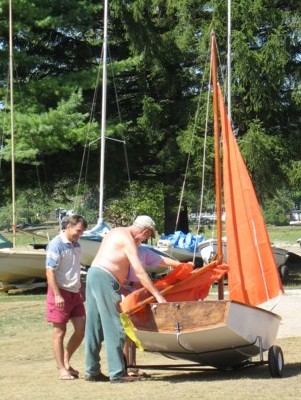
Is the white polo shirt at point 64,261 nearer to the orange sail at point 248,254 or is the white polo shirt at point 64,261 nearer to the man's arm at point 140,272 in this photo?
the man's arm at point 140,272

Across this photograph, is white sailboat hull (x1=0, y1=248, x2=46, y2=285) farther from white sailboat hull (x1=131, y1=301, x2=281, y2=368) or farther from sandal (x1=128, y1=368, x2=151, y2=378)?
white sailboat hull (x1=131, y1=301, x2=281, y2=368)

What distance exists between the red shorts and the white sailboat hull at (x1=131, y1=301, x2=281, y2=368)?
82 centimetres

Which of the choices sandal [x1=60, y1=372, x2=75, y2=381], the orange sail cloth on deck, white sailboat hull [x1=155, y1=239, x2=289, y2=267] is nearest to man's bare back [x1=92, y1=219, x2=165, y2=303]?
the orange sail cloth on deck

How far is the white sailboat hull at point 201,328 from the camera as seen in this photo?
8.69m

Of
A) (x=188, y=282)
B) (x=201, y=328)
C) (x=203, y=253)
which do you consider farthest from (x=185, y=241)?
(x=201, y=328)

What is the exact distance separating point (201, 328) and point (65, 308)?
1476 millimetres

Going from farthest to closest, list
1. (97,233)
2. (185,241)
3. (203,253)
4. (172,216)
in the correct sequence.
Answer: (172,216)
(185,241)
(203,253)
(97,233)

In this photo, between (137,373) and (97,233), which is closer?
(137,373)

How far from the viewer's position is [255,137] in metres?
26.7

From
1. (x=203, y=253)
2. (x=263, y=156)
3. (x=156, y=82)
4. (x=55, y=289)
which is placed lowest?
(x=203, y=253)

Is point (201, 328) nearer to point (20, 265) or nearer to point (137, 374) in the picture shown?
point (137, 374)

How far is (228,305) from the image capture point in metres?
8.64

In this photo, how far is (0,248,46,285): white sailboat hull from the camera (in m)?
21.3

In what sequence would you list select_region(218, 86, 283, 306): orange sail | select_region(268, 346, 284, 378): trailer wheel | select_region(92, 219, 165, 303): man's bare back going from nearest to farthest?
1. select_region(92, 219, 165, 303): man's bare back
2. select_region(268, 346, 284, 378): trailer wheel
3. select_region(218, 86, 283, 306): orange sail
